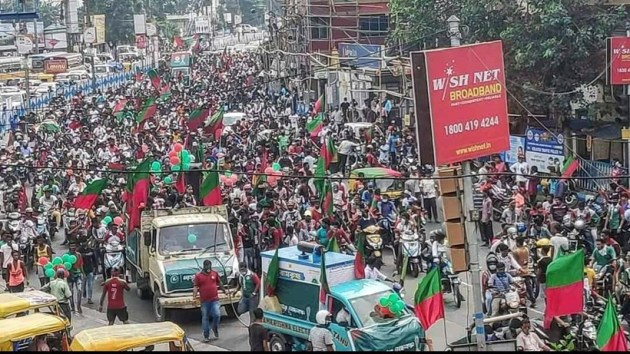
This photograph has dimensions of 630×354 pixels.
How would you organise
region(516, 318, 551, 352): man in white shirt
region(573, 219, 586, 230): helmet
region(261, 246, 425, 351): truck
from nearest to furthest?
region(516, 318, 551, 352): man in white shirt < region(261, 246, 425, 351): truck < region(573, 219, 586, 230): helmet

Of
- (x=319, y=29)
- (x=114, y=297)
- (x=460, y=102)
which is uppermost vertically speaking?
(x=319, y=29)

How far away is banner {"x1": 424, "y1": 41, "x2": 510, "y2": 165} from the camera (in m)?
11.9

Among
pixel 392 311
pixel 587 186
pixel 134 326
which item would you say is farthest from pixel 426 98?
A: pixel 587 186

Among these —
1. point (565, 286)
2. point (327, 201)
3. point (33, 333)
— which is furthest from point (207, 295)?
point (565, 286)

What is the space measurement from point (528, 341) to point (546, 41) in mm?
16050

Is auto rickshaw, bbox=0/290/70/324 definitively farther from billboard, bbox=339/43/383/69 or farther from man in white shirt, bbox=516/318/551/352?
billboard, bbox=339/43/383/69

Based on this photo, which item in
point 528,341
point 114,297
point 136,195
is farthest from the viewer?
point 136,195

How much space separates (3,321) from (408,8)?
74.3 ft

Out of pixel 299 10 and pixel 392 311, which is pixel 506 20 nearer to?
pixel 392 311

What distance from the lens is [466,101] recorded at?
12148 millimetres

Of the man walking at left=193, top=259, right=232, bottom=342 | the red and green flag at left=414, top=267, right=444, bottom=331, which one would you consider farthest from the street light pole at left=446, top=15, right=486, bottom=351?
the man walking at left=193, top=259, right=232, bottom=342

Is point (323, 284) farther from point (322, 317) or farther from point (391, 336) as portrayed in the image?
point (391, 336)

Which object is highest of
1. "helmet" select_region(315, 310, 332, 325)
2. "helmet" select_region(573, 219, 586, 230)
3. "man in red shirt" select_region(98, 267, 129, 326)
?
"helmet" select_region(573, 219, 586, 230)

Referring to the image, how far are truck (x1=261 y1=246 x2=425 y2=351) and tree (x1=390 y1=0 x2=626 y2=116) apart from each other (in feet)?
43.3
